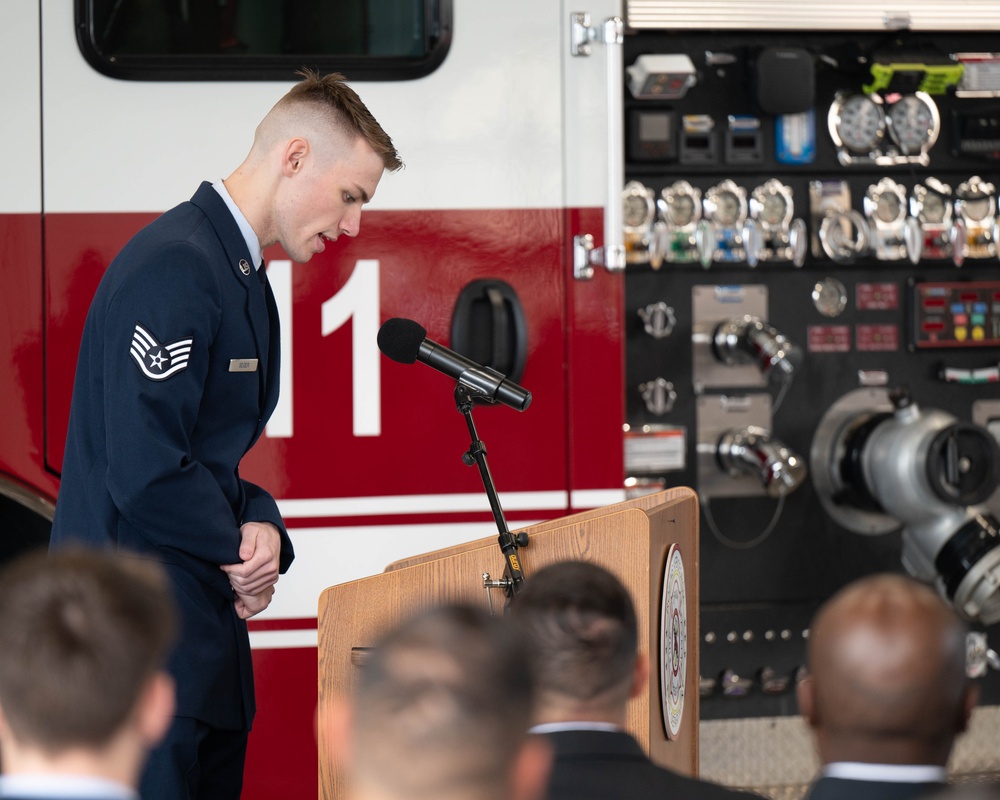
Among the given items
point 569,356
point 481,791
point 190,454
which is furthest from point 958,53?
point 481,791

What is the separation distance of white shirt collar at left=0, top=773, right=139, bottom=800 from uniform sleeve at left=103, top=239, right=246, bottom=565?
34.9 inches

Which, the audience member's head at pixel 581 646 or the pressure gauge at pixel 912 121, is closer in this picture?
the audience member's head at pixel 581 646

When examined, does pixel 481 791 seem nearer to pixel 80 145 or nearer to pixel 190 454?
pixel 190 454

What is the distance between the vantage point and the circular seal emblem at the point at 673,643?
215cm

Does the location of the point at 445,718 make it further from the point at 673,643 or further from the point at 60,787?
the point at 673,643

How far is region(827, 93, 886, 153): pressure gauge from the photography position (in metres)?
3.73

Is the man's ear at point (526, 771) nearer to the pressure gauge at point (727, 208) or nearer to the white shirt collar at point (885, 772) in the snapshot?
the white shirt collar at point (885, 772)

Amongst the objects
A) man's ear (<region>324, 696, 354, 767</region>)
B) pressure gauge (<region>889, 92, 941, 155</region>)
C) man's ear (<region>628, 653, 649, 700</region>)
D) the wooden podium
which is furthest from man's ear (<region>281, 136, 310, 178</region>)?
pressure gauge (<region>889, 92, 941, 155</region>)

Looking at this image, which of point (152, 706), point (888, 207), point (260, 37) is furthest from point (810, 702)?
point (888, 207)

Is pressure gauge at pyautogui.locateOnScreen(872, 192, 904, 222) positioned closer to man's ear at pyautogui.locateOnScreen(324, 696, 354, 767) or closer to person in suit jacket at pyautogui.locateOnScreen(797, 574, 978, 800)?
man's ear at pyautogui.locateOnScreen(324, 696, 354, 767)

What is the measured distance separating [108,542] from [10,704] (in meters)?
0.96

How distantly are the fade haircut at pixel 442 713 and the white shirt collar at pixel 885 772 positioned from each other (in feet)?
1.36

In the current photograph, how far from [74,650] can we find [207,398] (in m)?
1.03

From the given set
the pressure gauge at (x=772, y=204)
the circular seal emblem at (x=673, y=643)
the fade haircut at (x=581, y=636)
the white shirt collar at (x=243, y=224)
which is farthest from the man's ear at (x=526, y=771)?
the pressure gauge at (x=772, y=204)
